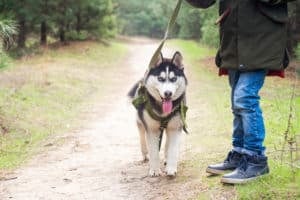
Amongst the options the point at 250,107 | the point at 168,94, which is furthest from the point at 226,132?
the point at 250,107

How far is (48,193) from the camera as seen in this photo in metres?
5.58

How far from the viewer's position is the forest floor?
5.41m

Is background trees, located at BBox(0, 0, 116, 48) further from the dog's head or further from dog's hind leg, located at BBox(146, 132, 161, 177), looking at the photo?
the dog's head

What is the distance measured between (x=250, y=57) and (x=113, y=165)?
2884mm

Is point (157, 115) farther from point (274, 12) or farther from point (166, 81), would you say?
point (274, 12)

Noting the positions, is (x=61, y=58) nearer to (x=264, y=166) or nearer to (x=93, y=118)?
(x=93, y=118)

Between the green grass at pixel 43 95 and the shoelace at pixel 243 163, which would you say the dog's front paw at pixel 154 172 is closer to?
the shoelace at pixel 243 163

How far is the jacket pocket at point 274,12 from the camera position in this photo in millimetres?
4488

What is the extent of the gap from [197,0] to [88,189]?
7.56ft

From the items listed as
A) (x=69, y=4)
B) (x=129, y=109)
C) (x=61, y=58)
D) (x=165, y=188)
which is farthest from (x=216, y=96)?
(x=69, y=4)

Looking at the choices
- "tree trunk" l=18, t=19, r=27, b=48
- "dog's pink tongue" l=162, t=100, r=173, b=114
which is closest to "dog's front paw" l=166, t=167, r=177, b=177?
"dog's pink tongue" l=162, t=100, r=173, b=114

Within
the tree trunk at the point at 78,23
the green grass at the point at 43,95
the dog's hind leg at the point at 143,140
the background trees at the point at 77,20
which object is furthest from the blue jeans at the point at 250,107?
the tree trunk at the point at 78,23

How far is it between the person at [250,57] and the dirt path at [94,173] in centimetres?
68

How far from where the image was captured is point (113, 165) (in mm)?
6816
